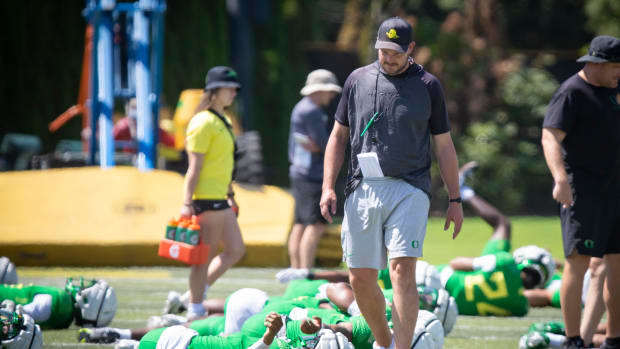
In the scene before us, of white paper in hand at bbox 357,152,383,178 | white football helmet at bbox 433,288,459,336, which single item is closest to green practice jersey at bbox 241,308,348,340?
white paper in hand at bbox 357,152,383,178

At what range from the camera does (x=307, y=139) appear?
32.7 ft

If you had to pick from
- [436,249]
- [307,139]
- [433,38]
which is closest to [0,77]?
[433,38]

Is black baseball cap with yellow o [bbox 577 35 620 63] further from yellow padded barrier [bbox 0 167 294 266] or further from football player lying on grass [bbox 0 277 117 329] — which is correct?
yellow padded barrier [bbox 0 167 294 266]

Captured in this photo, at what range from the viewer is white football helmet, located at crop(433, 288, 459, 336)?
6988mm

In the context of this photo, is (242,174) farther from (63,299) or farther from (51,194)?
(63,299)

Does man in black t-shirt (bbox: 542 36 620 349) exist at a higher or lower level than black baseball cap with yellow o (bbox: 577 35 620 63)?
lower

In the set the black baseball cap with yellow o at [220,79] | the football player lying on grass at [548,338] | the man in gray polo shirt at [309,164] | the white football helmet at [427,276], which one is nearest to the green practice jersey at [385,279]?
the white football helmet at [427,276]

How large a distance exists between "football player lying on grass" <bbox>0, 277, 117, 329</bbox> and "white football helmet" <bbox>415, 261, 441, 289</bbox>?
223 centimetres

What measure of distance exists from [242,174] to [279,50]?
13661 mm

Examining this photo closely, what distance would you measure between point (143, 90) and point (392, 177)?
9.66m

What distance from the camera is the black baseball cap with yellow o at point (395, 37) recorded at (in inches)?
221

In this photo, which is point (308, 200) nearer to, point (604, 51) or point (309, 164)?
point (309, 164)

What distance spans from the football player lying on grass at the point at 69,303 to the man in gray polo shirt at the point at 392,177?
241cm

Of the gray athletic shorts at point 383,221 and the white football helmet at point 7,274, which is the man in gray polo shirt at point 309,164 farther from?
the gray athletic shorts at point 383,221
